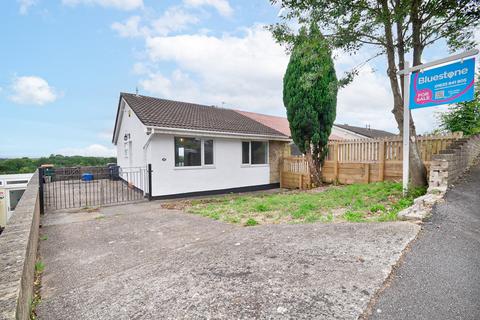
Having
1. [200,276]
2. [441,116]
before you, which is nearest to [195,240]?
[200,276]

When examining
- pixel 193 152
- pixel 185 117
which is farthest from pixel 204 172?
pixel 185 117

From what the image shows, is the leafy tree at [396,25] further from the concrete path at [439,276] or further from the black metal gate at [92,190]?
the black metal gate at [92,190]

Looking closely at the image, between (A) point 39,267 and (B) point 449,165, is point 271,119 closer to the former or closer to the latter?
(B) point 449,165

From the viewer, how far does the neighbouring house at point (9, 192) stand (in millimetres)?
10868

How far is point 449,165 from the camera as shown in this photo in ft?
18.5

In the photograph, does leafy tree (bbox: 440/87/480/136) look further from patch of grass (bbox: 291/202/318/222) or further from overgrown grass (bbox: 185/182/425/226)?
patch of grass (bbox: 291/202/318/222)

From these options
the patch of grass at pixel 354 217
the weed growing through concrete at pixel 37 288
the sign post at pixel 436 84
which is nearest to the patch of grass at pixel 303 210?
the patch of grass at pixel 354 217

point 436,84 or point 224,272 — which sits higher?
point 436,84

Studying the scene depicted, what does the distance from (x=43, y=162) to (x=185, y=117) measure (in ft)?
52.0

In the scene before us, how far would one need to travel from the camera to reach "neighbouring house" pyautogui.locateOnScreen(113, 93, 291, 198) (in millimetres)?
9578

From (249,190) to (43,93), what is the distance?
11591 mm

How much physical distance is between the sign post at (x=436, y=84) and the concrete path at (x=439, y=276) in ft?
7.88

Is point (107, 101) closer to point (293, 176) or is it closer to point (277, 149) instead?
point (277, 149)

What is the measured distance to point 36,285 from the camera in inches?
121
